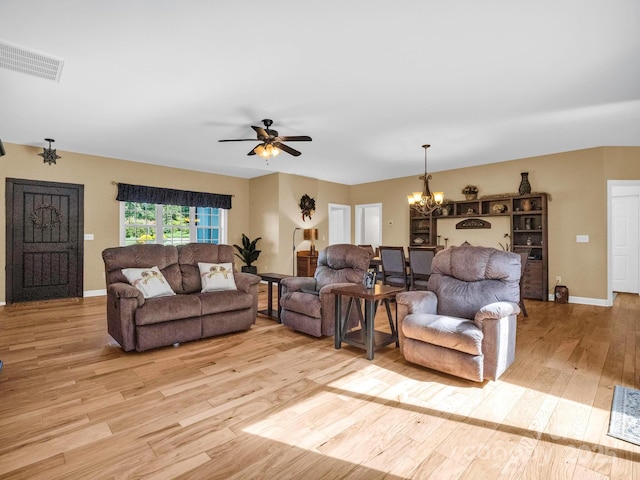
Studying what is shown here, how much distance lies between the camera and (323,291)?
3594mm

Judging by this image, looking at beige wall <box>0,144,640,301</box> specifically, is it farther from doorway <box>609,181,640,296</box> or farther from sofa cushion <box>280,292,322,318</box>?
sofa cushion <box>280,292,322,318</box>

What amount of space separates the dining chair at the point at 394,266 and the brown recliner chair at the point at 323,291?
1179 millimetres

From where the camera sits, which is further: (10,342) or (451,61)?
(10,342)

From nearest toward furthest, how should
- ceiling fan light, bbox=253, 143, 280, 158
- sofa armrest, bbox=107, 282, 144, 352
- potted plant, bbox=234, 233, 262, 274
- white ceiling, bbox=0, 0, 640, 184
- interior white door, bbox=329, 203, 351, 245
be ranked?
1. white ceiling, bbox=0, 0, 640, 184
2. sofa armrest, bbox=107, 282, 144, 352
3. ceiling fan light, bbox=253, 143, 280, 158
4. potted plant, bbox=234, 233, 262, 274
5. interior white door, bbox=329, 203, 351, 245

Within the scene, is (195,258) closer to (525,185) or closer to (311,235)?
(311,235)

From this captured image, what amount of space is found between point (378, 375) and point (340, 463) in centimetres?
110

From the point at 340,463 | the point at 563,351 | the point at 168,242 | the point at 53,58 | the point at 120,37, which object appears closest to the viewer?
the point at 340,463

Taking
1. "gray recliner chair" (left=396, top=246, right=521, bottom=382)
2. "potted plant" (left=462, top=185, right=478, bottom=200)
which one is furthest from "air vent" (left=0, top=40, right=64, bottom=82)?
"potted plant" (left=462, top=185, right=478, bottom=200)

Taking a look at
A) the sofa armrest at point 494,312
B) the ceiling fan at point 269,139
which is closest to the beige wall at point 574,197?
the sofa armrest at point 494,312

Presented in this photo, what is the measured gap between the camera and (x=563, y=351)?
326 centimetres

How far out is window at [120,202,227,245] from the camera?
6641 millimetres

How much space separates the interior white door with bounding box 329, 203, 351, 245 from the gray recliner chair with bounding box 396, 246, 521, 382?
571cm

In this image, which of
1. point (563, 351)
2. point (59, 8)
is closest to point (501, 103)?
point (563, 351)

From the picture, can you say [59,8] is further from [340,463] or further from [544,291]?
[544,291]
